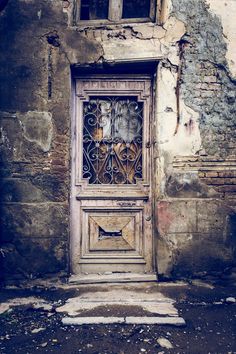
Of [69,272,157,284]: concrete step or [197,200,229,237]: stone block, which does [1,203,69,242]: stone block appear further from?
[197,200,229,237]: stone block

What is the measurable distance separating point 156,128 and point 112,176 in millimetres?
837

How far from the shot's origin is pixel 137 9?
454cm

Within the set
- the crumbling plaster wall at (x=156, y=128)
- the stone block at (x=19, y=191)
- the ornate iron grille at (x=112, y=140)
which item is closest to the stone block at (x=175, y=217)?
the crumbling plaster wall at (x=156, y=128)

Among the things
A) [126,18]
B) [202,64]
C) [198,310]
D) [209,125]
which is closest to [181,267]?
[198,310]

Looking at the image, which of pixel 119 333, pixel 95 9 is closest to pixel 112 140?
pixel 95 9

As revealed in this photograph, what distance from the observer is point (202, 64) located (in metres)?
4.32

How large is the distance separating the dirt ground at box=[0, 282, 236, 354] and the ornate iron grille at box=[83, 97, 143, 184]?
1605 mm

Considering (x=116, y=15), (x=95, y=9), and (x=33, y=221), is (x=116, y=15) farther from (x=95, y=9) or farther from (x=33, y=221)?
(x=33, y=221)

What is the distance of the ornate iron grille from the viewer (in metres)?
4.50

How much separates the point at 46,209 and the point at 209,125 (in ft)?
7.43

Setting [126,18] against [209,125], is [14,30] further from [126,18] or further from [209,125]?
[209,125]

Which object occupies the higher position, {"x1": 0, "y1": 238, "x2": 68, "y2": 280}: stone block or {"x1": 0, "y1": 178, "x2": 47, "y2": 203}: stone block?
{"x1": 0, "y1": 178, "x2": 47, "y2": 203}: stone block

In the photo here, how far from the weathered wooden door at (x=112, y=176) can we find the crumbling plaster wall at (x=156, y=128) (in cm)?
25

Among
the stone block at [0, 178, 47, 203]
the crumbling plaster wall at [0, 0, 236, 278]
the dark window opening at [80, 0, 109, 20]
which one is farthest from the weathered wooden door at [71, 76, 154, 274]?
the dark window opening at [80, 0, 109, 20]
